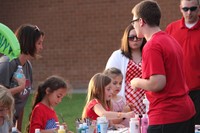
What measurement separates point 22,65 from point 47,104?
1.57 ft

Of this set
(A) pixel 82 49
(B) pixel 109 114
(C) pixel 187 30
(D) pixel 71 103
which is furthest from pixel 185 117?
(A) pixel 82 49

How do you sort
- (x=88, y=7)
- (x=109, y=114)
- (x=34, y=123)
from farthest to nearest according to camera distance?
(x=88, y=7)
(x=109, y=114)
(x=34, y=123)

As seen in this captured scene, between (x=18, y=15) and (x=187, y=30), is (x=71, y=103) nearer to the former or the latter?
(x=18, y=15)

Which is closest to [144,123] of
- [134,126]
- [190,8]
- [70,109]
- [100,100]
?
[134,126]

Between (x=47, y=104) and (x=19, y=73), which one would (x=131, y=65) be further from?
(x=19, y=73)

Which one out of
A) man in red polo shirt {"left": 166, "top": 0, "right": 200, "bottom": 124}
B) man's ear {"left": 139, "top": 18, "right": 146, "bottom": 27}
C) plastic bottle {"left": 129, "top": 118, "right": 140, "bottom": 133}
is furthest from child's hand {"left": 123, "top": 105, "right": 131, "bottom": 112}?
man's ear {"left": 139, "top": 18, "right": 146, "bottom": 27}

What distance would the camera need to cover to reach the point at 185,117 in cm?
379

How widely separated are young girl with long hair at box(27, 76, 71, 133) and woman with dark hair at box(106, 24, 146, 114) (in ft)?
2.94

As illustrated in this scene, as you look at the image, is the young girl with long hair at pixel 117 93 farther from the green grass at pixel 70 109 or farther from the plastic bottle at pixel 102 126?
the green grass at pixel 70 109

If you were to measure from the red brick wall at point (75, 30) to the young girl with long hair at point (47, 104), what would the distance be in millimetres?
9179

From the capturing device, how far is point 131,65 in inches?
222

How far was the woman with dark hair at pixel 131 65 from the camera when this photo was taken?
5.63 meters

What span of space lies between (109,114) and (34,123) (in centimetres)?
84

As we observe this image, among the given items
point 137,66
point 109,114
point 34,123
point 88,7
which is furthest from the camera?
point 88,7
